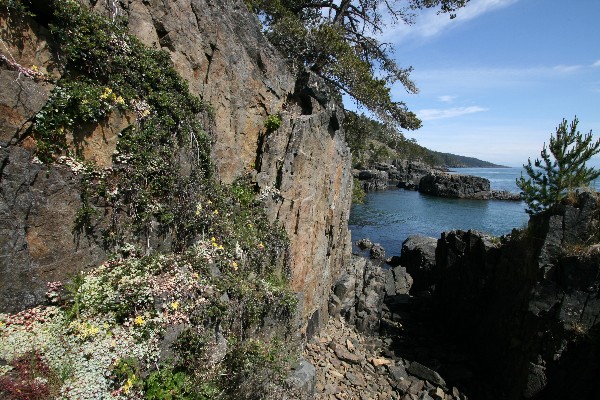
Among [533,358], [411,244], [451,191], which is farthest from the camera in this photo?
[451,191]

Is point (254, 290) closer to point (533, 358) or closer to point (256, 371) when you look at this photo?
point (256, 371)

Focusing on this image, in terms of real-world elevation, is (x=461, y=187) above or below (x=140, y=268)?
below

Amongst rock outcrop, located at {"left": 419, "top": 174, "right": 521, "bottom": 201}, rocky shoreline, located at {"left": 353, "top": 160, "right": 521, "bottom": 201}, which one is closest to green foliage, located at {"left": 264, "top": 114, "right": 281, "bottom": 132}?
rocky shoreline, located at {"left": 353, "top": 160, "right": 521, "bottom": 201}

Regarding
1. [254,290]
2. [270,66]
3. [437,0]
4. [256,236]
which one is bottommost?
[254,290]

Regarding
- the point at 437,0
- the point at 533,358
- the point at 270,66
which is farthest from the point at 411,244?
the point at 270,66

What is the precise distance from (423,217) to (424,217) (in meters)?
0.21

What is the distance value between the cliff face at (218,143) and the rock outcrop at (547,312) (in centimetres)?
778

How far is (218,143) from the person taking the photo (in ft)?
35.1

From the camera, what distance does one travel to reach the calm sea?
4006 cm

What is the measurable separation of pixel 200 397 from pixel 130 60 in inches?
289

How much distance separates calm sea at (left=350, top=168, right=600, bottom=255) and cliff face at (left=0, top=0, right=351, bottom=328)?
21.9 m

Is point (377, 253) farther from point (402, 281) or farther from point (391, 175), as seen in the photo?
point (391, 175)

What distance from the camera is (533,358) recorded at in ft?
39.8

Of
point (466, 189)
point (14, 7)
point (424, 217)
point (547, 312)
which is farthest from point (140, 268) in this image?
point (466, 189)
